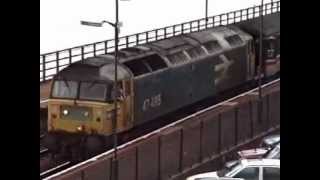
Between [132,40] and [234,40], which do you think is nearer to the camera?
[132,40]

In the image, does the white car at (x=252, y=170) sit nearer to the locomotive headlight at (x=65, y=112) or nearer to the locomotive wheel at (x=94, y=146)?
the locomotive wheel at (x=94, y=146)

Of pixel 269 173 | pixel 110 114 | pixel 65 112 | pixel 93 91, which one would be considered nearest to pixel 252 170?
pixel 269 173

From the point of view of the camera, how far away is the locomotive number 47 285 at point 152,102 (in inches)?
376

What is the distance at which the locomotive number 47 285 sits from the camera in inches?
376

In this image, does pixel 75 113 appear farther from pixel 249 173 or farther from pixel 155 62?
pixel 249 173

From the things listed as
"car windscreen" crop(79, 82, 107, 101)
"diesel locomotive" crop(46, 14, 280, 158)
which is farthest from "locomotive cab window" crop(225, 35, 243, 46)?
"car windscreen" crop(79, 82, 107, 101)

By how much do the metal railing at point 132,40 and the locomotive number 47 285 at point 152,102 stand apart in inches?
47.5

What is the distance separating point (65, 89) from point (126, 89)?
84 centimetres

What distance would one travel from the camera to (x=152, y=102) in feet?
31.8

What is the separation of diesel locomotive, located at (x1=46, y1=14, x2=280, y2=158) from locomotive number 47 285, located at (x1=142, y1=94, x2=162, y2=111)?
12 millimetres

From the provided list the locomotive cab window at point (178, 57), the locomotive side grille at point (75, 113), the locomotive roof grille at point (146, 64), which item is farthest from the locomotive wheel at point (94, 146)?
the locomotive cab window at point (178, 57)
